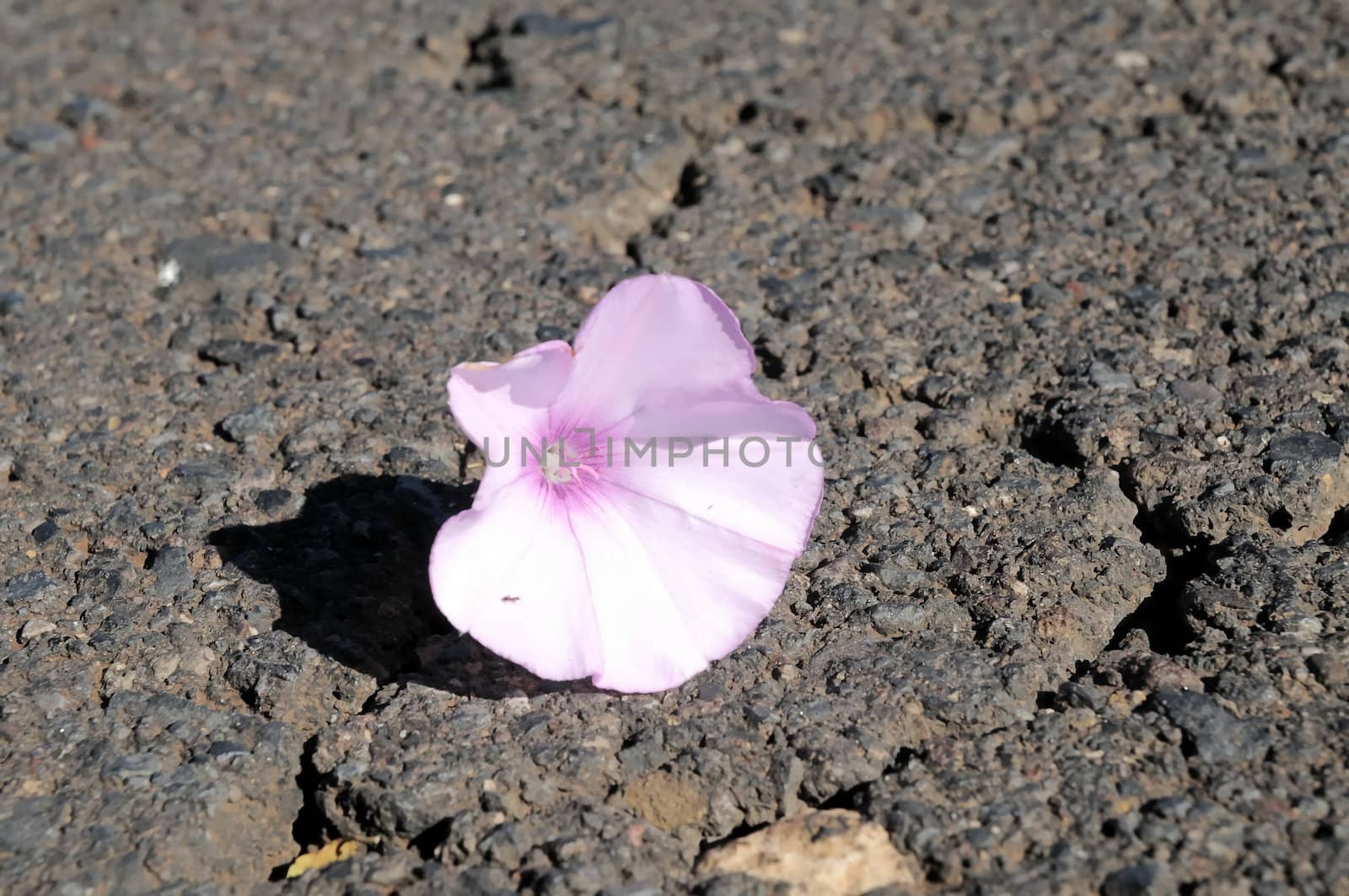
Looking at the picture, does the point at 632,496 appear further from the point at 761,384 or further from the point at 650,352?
the point at 761,384

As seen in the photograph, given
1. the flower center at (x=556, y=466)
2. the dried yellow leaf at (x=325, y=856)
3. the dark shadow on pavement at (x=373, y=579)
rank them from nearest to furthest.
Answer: the dried yellow leaf at (x=325, y=856) → the flower center at (x=556, y=466) → the dark shadow on pavement at (x=373, y=579)

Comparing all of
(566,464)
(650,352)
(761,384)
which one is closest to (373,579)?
(566,464)

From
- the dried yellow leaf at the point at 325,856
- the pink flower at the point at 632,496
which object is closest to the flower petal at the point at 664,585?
the pink flower at the point at 632,496

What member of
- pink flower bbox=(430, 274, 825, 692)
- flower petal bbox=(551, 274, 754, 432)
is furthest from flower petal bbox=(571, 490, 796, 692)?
flower petal bbox=(551, 274, 754, 432)

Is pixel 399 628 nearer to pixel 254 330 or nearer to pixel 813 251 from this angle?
pixel 254 330

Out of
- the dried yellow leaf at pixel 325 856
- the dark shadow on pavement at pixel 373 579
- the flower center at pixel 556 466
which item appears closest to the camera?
the dried yellow leaf at pixel 325 856

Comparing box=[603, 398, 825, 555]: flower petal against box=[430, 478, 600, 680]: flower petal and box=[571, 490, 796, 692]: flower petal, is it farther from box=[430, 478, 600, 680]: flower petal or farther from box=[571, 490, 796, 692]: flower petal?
box=[430, 478, 600, 680]: flower petal

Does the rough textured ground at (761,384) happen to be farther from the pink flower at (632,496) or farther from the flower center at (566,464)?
the flower center at (566,464)
